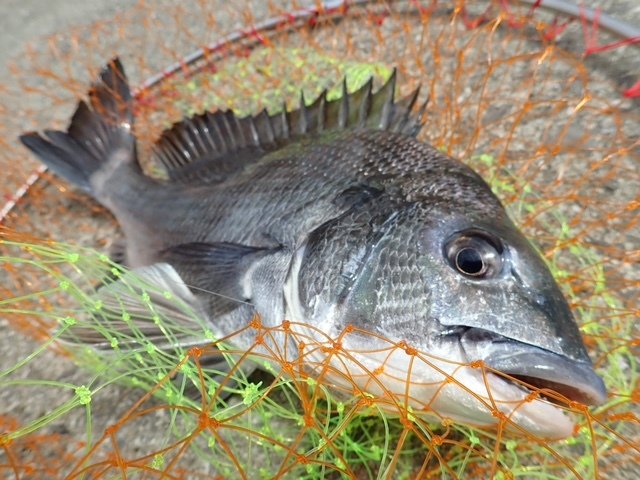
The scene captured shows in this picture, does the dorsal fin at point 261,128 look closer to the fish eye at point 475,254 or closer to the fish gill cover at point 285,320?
the fish gill cover at point 285,320

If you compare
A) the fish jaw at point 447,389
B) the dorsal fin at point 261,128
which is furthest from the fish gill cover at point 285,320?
the dorsal fin at point 261,128

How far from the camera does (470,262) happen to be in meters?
1.20

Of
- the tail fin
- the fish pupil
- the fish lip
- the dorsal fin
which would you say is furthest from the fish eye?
the tail fin

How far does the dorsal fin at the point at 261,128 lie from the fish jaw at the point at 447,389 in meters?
0.87

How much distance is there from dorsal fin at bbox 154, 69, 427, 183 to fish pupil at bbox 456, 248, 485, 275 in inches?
26.8

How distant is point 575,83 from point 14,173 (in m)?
2.75

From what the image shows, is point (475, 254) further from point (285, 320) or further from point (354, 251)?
point (285, 320)

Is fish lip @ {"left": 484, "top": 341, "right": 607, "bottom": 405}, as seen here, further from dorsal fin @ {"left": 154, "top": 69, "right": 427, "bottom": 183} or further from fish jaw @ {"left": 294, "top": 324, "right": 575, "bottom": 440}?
dorsal fin @ {"left": 154, "top": 69, "right": 427, "bottom": 183}

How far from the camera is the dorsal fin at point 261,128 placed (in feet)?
5.88

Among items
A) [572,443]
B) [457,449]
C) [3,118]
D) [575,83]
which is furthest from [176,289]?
[575,83]

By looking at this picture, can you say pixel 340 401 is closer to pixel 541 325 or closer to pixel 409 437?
pixel 409 437

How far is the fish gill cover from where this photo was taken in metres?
1.31

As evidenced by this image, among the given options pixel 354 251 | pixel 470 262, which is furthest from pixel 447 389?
pixel 354 251

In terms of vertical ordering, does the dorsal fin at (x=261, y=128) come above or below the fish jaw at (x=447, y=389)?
above
